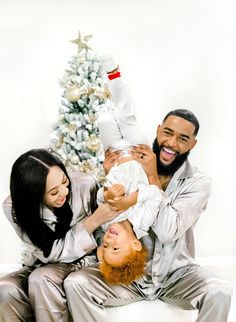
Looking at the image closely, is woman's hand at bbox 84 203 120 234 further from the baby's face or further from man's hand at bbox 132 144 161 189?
man's hand at bbox 132 144 161 189

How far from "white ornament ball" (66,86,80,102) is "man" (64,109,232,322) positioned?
2.38 feet

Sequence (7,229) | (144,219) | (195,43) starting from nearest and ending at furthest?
1. (144,219)
2. (195,43)
3. (7,229)

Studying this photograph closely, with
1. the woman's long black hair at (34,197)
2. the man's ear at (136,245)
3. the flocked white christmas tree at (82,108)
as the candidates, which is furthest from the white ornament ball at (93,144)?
the man's ear at (136,245)

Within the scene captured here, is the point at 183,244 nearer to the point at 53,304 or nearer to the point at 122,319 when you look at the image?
the point at 122,319

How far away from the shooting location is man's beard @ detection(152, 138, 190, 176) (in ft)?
7.06

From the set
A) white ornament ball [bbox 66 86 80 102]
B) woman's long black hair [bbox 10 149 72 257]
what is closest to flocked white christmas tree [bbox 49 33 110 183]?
white ornament ball [bbox 66 86 80 102]

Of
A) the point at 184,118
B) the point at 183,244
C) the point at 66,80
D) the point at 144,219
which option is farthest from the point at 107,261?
the point at 66,80

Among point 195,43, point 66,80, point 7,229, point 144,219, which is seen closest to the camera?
point 144,219

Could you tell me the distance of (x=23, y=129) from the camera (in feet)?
11.5

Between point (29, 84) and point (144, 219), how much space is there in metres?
1.72

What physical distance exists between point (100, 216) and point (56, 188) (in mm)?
206

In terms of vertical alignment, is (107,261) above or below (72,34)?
below

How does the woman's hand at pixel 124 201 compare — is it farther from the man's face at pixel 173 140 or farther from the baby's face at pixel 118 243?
the man's face at pixel 173 140

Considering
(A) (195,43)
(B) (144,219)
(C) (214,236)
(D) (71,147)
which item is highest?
(A) (195,43)
